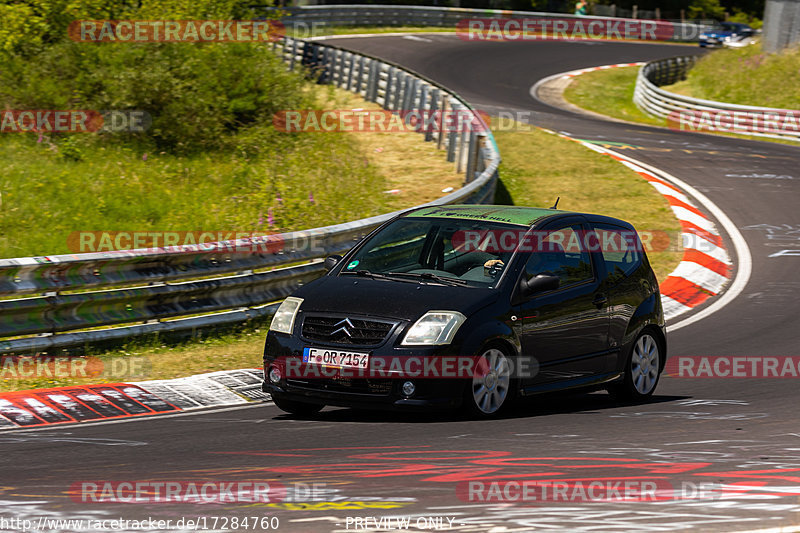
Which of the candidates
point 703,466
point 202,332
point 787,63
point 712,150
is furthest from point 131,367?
point 787,63

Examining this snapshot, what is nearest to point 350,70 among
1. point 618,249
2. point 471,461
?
point 618,249

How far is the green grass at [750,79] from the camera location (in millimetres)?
33688

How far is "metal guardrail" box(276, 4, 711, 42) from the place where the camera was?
46.2m

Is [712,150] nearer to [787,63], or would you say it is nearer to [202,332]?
[787,63]

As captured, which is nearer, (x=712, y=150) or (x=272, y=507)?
(x=272, y=507)

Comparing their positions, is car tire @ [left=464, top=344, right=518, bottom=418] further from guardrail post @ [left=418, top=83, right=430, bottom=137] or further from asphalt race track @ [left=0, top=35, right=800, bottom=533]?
guardrail post @ [left=418, top=83, right=430, bottom=137]

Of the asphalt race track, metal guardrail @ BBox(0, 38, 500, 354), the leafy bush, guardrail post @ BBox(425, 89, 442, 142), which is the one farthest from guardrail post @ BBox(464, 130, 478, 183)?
the asphalt race track

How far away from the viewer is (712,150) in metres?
25.6

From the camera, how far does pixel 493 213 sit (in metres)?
8.74

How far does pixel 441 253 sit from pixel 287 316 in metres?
1.37

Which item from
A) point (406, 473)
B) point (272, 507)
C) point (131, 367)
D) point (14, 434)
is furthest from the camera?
point (131, 367)

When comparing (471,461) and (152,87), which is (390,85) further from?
(471,461)

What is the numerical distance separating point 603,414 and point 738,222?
1136cm

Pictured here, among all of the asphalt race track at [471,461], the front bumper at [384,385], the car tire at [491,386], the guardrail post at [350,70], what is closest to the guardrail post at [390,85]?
the guardrail post at [350,70]
